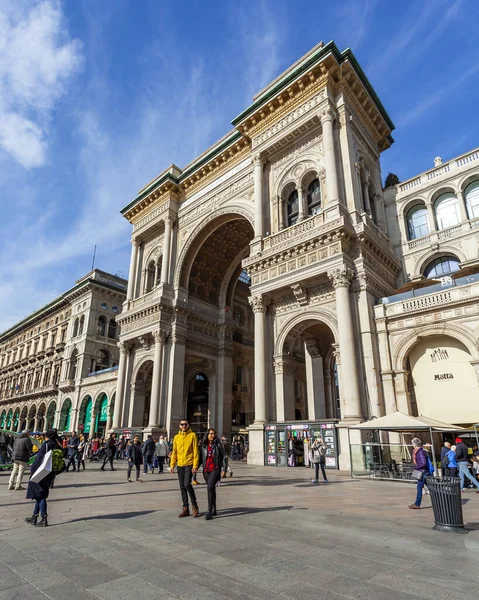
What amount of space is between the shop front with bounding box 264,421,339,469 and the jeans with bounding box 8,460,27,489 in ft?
37.8

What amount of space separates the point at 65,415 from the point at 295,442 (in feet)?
118

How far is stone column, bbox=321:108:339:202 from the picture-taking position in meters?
20.5

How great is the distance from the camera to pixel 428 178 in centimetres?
2352

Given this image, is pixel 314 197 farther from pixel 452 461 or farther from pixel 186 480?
pixel 186 480

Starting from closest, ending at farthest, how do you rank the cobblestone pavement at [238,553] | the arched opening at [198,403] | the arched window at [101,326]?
the cobblestone pavement at [238,553], the arched opening at [198,403], the arched window at [101,326]

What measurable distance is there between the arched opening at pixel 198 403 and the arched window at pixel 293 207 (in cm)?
1548

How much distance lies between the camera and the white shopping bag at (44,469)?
618 cm

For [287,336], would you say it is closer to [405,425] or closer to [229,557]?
[405,425]

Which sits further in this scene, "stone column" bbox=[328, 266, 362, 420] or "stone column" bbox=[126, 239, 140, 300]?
"stone column" bbox=[126, 239, 140, 300]

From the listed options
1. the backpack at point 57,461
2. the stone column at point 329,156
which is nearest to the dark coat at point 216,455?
the backpack at point 57,461

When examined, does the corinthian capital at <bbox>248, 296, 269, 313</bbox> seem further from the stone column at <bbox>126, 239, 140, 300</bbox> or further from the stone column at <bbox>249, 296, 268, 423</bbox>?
the stone column at <bbox>126, 239, 140, 300</bbox>

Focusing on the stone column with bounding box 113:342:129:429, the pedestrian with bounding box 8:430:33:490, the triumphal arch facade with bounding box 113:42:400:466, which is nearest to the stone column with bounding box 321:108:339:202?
the triumphal arch facade with bounding box 113:42:400:466

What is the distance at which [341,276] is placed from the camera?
61.3 ft

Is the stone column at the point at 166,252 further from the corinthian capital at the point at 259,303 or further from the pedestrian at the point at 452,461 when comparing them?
the pedestrian at the point at 452,461
